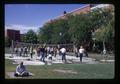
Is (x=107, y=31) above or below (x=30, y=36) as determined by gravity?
above

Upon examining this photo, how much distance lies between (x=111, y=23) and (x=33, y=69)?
2214 millimetres

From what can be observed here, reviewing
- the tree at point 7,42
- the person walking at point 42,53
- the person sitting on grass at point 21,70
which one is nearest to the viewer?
the person sitting on grass at point 21,70

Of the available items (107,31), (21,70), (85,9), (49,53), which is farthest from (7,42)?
(107,31)

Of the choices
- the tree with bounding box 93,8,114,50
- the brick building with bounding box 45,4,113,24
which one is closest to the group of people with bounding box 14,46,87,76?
the tree with bounding box 93,8,114,50

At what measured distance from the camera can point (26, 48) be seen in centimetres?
1443

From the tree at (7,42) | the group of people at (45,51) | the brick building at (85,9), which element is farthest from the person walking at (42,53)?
the tree at (7,42)

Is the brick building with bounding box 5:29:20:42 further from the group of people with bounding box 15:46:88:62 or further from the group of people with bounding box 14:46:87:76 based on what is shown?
the group of people with bounding box 14:46:87:76

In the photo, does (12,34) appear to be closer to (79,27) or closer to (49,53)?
A: (49,53)

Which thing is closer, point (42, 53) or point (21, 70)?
point (21, 70)

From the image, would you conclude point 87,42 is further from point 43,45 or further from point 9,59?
point 9,59

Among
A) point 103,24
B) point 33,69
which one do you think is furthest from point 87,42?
point 33,69

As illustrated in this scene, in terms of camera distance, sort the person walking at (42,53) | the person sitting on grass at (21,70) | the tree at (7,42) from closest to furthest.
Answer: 1. the person sitting on grass at (21,70)
2. the tree at (7,42)
3. the person walking at (42,53)

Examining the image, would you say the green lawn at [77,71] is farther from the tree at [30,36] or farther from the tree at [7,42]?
the tree at [30,36]
